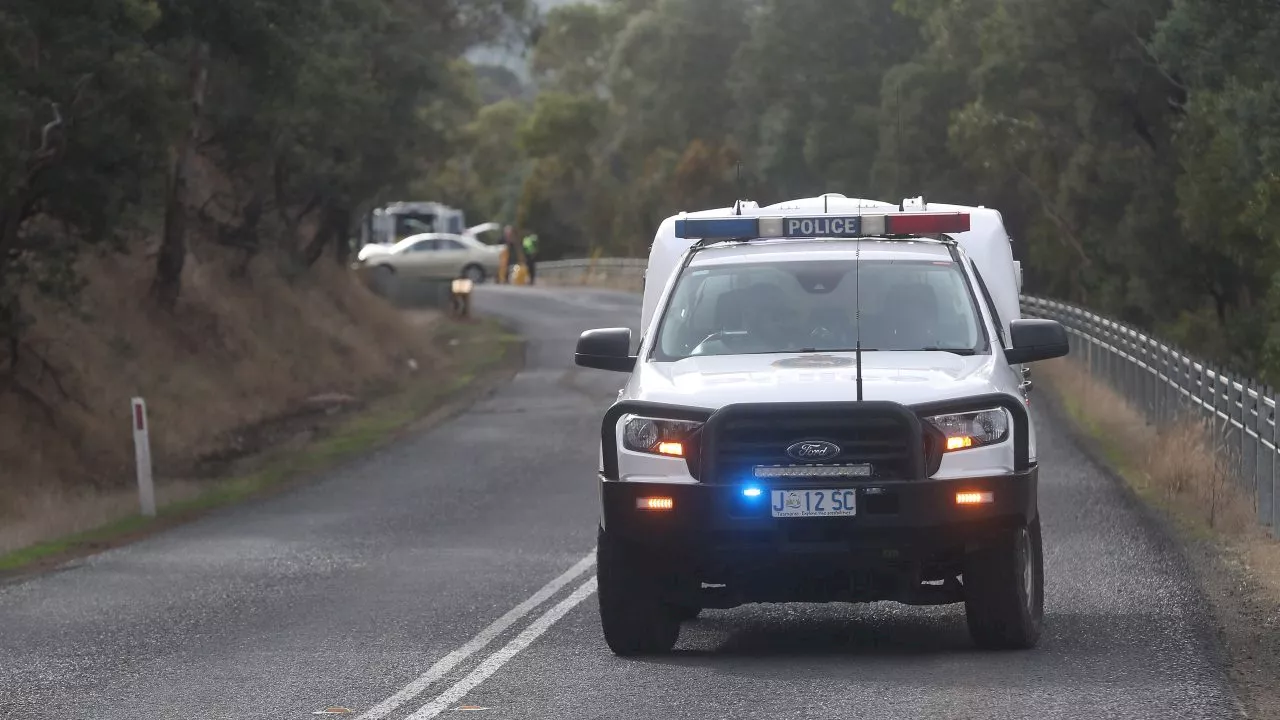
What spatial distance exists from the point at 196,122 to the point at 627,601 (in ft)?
77.8

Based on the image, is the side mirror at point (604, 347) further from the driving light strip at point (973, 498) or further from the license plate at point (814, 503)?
the driving light strip at point (973, 498)

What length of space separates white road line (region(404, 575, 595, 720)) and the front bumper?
0.92 meters

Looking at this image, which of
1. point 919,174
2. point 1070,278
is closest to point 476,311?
point 919,174

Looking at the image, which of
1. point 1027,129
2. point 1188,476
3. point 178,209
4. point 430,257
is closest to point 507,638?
point 1188,476

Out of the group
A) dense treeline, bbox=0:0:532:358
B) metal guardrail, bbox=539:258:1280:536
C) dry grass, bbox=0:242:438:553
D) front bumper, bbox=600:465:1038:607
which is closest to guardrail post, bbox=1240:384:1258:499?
metal guardrail, bbox=539:258:1280:536

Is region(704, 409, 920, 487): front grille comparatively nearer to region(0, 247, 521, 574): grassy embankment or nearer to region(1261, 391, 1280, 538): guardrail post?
region(1261, 391, 1280, 538): guardrail post

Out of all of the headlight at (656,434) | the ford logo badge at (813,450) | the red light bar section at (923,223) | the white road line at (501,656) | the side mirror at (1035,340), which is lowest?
the white road line at (501,656)

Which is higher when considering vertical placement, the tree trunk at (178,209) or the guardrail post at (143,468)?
the tree trunk at (178,209)

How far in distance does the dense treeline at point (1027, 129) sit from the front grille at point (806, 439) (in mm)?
3219

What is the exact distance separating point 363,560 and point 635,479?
6.06m

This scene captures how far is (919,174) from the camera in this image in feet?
173

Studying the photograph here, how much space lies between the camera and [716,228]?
37.4 feet

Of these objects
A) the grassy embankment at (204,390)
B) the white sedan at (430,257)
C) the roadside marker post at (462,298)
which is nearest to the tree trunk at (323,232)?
the grassy embankment at (204,390)

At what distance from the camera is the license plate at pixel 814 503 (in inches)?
373
